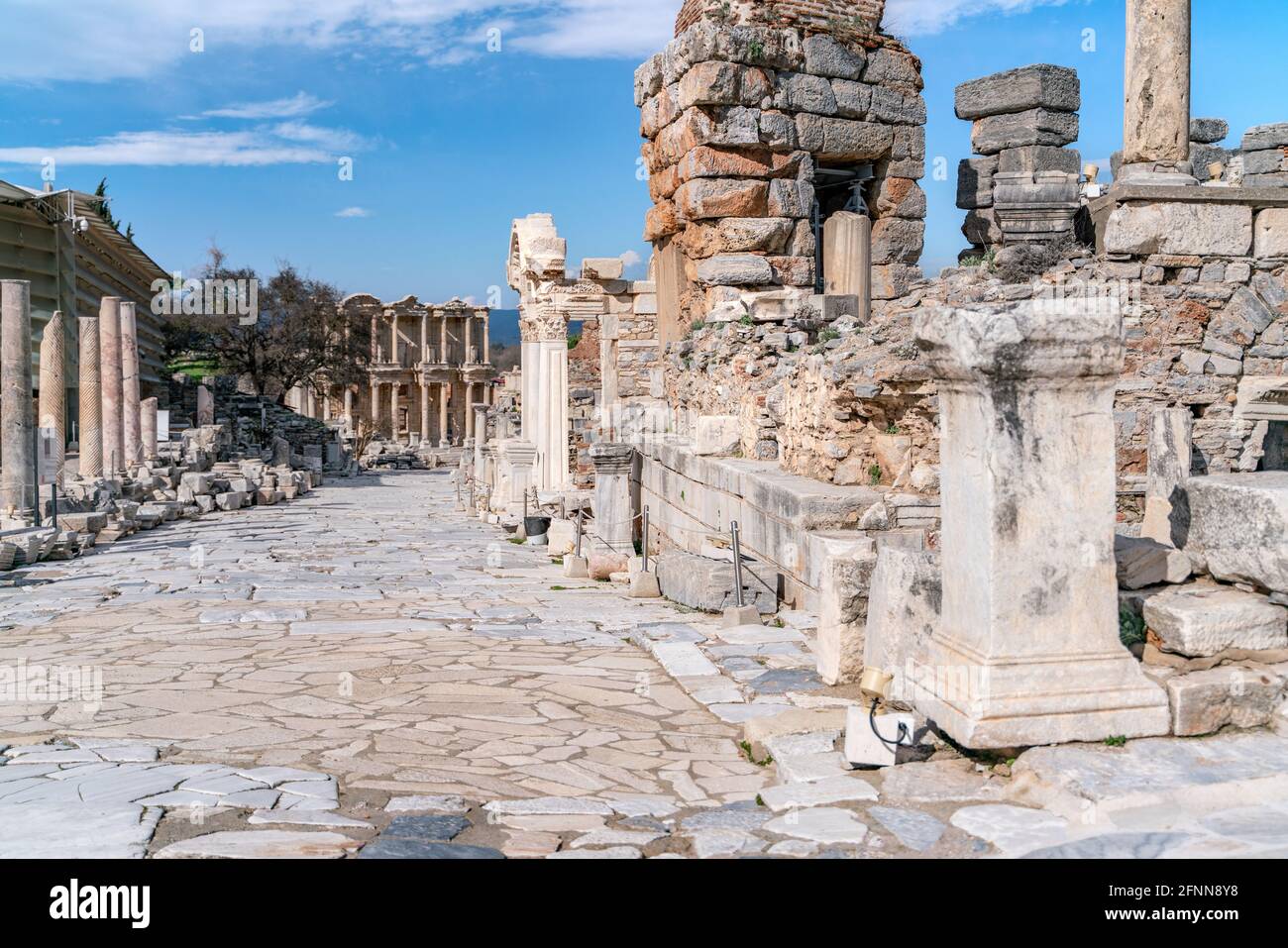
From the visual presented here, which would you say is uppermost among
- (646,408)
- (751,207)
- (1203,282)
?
(751,207)

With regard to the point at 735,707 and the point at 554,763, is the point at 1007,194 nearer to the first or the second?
the point at 735,707

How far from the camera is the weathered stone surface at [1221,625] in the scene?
4.45m

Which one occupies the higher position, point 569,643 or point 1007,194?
point 1007,194

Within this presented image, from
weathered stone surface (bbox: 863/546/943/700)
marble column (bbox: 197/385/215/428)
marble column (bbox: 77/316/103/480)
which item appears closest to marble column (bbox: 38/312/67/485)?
marble column (bbox: 77/316/103/480)

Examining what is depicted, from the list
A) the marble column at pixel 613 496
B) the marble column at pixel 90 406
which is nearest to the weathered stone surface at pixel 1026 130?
the marble column at pixel 613 496

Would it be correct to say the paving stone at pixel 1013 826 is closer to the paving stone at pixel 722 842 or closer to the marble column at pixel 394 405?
the paving stone at pixel 722 842

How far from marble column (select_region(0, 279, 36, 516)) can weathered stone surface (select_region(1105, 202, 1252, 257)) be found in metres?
12.7

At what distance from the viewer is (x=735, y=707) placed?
566 cm

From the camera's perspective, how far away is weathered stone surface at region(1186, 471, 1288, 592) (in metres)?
4.44

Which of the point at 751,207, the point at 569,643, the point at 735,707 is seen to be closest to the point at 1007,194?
the point at 751,207

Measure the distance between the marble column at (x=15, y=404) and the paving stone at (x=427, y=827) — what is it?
12.4 metres

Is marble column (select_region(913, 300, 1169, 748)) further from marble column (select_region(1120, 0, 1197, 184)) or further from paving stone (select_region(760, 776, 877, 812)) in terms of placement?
marble column (select_region(1120, 0, 1197, 184))

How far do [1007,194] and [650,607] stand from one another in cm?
864

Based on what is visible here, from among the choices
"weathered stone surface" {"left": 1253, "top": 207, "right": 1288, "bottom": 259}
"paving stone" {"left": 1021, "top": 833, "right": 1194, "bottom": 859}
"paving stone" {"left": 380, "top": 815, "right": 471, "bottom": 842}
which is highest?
"weathered stone surface" {"left": 1253, "top": 207, "right": 1288, "bottom": 259}
